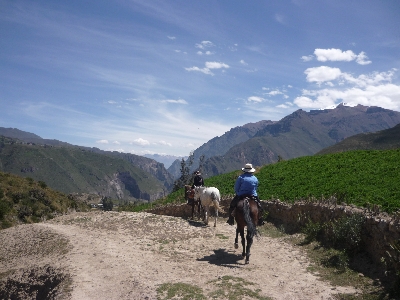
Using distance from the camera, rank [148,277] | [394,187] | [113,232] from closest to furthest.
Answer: [148,277], [394,187], [113,232]

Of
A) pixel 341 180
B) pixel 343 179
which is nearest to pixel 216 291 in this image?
pixel 341 180

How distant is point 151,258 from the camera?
1063cm

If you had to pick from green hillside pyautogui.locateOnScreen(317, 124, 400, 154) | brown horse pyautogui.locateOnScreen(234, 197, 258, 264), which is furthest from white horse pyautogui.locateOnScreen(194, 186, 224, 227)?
green hillside pyautogui.locateOnScreen(317, 124, 400, 154)

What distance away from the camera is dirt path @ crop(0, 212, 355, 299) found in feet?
26.6

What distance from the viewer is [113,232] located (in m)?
14.4

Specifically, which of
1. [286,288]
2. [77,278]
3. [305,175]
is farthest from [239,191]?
[305,175]

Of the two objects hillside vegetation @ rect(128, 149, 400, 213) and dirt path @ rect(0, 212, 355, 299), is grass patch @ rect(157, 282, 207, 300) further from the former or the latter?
hillside vegetation @ rect(128, 149, 400, 213)

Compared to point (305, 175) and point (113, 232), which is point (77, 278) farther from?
point (305, 175)

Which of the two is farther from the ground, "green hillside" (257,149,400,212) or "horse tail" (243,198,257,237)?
"green hillside" (257,149,400,212)

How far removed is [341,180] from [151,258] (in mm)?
11811

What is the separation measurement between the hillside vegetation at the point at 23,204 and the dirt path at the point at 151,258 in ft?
27.8

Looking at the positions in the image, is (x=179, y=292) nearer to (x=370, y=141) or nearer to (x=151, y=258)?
(x=151, y=258)

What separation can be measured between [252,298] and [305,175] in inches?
599

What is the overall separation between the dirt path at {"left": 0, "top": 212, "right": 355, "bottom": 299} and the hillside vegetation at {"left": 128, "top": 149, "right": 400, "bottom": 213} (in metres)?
4.27
